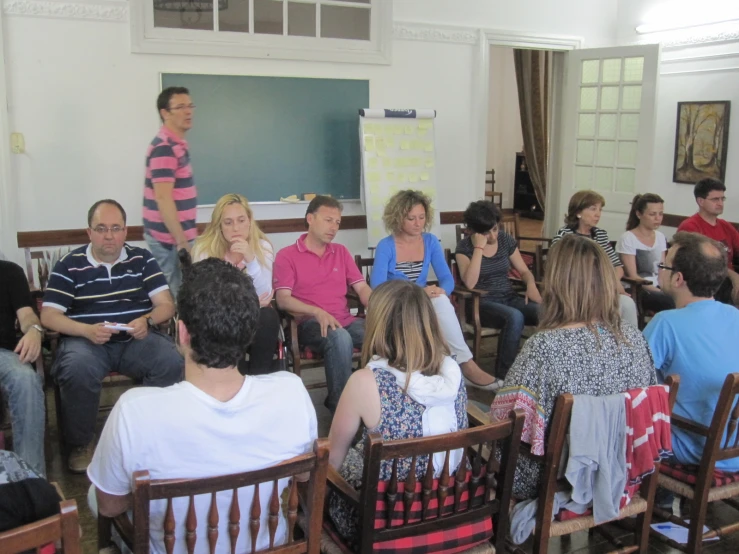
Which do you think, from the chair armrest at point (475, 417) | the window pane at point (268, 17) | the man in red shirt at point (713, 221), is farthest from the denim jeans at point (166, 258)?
the man in red shirt at point (713, 221)

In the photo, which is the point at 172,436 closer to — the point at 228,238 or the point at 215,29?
the point at 228,238

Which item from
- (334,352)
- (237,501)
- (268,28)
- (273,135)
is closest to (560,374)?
(237,501)

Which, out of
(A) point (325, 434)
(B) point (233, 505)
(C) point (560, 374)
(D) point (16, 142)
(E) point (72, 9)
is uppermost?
(E) point (72, 9)

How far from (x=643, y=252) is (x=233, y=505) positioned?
3.65 meters

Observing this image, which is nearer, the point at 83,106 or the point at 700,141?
the point at 83,106

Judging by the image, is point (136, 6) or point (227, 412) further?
point (136, 6)

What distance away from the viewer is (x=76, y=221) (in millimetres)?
4570

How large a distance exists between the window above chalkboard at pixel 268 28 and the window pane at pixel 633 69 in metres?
2.04

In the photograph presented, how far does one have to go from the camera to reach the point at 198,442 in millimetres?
1470

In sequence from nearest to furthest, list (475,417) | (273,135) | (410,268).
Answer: (475,417) < (410,268) < (273,135)

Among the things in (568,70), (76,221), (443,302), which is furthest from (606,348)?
(568,70)

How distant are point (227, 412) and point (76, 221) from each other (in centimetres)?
353

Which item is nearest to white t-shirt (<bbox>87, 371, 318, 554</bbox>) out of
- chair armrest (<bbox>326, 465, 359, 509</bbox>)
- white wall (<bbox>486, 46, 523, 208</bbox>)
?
chair armrest (<bbox>326, 465, 359, 509</bbox>)

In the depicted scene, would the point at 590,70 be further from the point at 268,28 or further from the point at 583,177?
the point at 268,28
